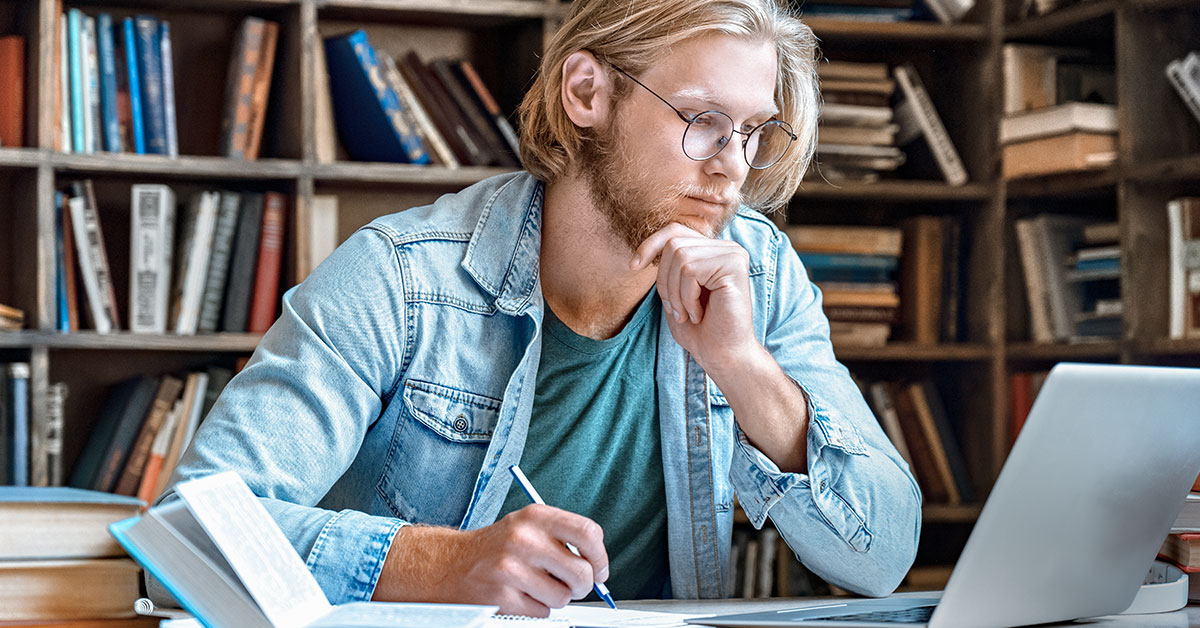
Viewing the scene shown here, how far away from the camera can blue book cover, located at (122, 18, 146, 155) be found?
236cm

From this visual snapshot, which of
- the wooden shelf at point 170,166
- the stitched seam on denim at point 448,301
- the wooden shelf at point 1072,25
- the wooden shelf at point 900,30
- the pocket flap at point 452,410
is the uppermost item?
the wooden shelf at point 900,30

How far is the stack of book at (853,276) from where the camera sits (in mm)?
2693

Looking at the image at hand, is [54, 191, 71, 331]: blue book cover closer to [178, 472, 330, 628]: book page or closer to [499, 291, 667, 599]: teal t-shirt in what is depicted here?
[499, 291, 667, 599]: teal t-shirt

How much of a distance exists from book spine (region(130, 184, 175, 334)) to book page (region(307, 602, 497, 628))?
174cm

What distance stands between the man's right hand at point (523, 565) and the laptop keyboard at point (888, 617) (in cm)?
18

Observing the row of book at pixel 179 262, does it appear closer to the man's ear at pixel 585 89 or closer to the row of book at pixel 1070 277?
the man's ear at pixel 585 89

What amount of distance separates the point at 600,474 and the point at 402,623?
0.71 metres

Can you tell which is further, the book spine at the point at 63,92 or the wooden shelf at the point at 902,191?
the wooden shelf at the point at 902,191

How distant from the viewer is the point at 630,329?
1466mm

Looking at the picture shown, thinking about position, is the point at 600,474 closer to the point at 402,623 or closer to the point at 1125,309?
the point at 402,623

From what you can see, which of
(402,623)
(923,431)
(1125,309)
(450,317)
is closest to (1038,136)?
(1125,309)

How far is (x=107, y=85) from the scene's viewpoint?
2344 mm

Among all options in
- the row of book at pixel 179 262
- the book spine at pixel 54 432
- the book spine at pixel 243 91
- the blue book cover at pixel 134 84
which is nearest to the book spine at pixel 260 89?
the book spine at pixel 243 91

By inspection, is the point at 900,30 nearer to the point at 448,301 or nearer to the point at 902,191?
the point at 902,191
